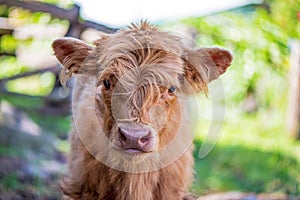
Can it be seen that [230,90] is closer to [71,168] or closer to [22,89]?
[22,89]

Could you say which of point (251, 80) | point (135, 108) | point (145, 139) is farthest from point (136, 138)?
point (251, 80)

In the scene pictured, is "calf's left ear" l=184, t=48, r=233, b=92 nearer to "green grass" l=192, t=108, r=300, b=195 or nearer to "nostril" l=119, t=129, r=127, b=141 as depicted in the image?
"nostril" l=119, t=129, r=127, b=141

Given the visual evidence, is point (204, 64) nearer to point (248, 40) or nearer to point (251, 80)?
point (248, 40)

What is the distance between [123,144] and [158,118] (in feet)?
1.04

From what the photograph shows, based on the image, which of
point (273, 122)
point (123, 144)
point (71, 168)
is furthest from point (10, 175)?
point (273, 122)

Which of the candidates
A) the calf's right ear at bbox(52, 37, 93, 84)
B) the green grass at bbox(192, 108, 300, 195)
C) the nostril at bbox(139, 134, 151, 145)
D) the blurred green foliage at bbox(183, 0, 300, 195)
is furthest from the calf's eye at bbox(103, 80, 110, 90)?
the blurred green foliage at bbox(183, 0, 300, 195)

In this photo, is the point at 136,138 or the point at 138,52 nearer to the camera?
the point at 136,138

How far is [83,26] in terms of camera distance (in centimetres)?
619

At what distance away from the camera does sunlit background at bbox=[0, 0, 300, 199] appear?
5758 mm

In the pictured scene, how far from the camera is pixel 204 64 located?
3.63 meters

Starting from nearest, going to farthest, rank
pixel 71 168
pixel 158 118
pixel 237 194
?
pixel 158 118, pixel 71 168, pixel 237 194

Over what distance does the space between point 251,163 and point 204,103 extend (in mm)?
2607

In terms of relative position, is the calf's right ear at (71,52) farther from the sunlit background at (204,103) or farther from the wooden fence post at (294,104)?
the wooden fence post at (294,104)

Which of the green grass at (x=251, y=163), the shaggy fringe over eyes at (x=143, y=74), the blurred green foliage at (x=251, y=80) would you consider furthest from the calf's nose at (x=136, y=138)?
the blurred green foliage at (x=251, y=80)
